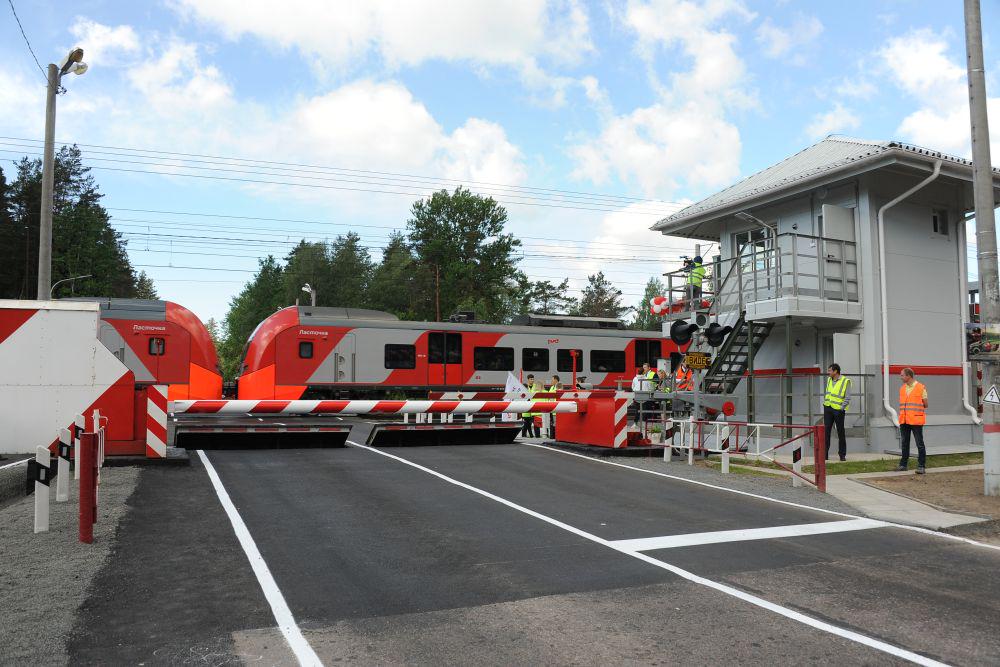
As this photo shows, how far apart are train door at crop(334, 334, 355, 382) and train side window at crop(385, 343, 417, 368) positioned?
1.30 metres

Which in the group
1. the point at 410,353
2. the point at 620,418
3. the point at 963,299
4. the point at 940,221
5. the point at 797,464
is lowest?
the point at 797,464

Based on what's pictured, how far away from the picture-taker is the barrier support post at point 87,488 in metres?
6.72

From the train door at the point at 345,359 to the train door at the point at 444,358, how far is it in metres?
2.89

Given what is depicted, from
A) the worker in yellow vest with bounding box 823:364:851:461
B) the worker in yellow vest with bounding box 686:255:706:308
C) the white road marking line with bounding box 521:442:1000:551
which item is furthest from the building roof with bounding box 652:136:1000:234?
the white road marking line with bounding box 521:442:1000:551

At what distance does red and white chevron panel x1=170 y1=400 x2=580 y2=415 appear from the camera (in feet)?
41.0

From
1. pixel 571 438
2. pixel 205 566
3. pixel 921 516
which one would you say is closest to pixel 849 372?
pixel 571 438

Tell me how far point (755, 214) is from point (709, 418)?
530 centimetres

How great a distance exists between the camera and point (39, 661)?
4.10m

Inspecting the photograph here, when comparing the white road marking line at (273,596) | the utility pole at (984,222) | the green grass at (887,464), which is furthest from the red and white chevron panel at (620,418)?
the white road marking line at (273,596)

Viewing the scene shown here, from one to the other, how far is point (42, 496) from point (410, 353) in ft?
67.8

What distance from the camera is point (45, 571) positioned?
587 cm

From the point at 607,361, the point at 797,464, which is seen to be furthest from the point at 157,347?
the point at 797,464

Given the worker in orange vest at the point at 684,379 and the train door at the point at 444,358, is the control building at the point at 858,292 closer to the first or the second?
the worker in orange vest at the point at 684,379

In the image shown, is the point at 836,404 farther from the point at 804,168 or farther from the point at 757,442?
the point at 804,168
